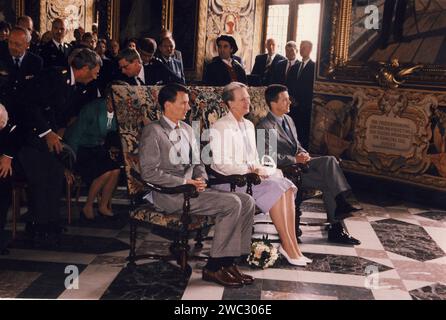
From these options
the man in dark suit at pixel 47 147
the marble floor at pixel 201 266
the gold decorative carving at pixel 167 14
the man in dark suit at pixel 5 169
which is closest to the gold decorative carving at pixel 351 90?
the marble floor at pixel 201 266

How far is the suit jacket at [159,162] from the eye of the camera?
4.17m

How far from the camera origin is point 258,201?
463 cm

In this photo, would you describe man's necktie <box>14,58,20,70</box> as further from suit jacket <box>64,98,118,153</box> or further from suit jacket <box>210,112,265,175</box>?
suit jacket <box>210,112,265,175</box>

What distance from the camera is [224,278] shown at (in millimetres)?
4113

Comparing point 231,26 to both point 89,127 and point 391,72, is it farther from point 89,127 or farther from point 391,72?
point 89,127

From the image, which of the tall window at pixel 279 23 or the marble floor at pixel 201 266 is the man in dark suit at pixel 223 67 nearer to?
the marble floor at pixel 201 266

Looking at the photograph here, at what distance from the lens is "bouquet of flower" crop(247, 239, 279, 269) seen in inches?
177

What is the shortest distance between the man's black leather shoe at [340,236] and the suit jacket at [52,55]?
4.40 meters

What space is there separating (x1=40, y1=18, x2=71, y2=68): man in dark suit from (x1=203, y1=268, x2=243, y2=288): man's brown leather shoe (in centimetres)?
483

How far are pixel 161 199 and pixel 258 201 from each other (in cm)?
79

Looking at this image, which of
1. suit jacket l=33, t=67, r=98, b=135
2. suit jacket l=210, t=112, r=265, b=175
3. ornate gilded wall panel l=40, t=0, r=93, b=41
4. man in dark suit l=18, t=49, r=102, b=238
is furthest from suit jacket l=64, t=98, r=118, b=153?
ornate gilded wall panel l=40, t=0, r=93, b=41

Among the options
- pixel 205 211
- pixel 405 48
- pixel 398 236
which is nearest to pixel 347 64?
pixel 405 48

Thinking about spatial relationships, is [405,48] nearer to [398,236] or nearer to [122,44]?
[398,236]

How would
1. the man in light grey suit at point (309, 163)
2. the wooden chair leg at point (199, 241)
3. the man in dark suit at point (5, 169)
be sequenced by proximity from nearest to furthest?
the man in dark suit at point (5, 169), the wooden chair leg at point (199, 241), the man in light grey suit at point (309, 163)
